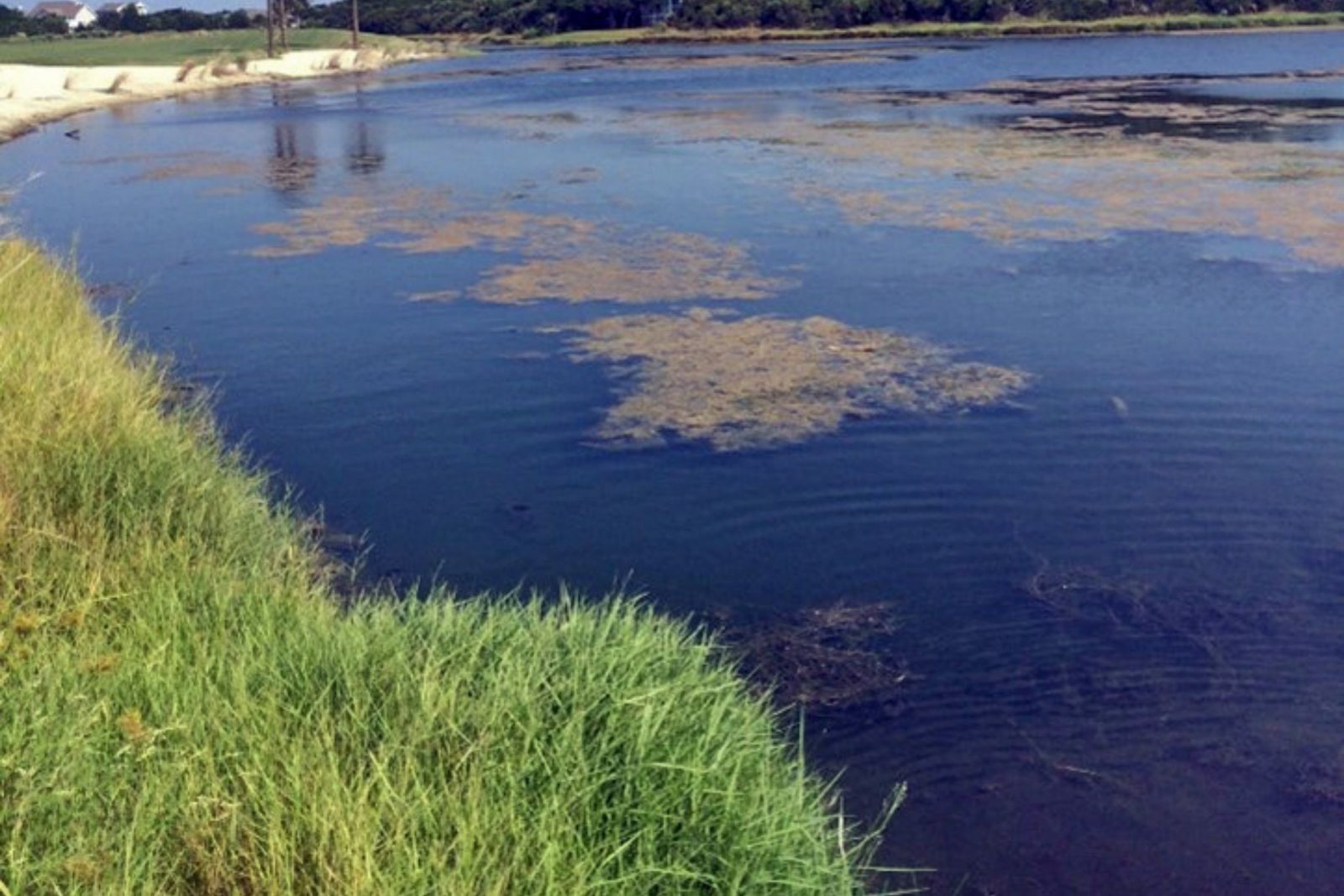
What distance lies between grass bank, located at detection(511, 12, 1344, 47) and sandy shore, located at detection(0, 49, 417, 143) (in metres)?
15.0

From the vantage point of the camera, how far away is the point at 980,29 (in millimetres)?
53969

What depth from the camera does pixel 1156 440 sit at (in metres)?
6.80

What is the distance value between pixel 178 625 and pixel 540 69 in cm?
3818

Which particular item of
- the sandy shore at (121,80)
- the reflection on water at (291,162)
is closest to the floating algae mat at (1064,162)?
the reflection on water at (291,162)

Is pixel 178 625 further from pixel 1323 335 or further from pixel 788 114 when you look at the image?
pixel 788 114

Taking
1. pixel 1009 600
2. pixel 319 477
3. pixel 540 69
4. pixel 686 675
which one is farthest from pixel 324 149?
pixel 540 69

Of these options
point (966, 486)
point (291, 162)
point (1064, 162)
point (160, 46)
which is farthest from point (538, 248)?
point (160, 46)

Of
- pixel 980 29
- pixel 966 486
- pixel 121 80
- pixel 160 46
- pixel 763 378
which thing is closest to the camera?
pixel 966 486

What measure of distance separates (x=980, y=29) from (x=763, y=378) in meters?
49.6

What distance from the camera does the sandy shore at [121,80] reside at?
25422 millimetres

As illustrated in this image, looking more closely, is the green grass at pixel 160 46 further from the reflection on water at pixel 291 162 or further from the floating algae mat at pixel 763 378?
the floating algae mat at pixel 763 378

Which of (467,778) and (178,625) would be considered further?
(178,625)

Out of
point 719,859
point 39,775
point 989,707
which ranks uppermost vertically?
point 39,775

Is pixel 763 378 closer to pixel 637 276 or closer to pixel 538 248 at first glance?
pixel 637 276
